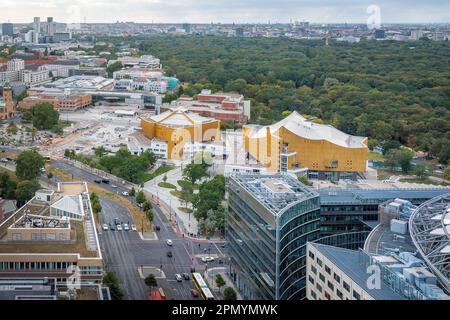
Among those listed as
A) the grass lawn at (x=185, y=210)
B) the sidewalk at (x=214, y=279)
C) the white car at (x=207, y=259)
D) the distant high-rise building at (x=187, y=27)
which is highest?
the distant high-rise building at (x=187, y=27)

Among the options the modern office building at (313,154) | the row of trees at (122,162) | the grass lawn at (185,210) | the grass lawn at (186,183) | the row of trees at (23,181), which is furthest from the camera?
the modern office building at (313,154)

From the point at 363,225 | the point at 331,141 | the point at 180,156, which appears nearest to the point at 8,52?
the point at 180,156

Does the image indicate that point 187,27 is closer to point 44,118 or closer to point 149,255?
point 44,118

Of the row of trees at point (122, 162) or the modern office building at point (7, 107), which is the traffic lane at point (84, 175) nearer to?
the row of trees at point (122, 162)

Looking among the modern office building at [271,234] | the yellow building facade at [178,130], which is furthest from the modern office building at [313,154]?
the modern office building at [271,234]

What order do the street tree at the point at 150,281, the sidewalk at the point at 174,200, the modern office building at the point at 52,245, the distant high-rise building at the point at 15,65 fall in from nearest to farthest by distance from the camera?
the modern office building at the point at 52,245
the street tree at the point at 150,281
the sidewalk at the point at 174,200
the distant high-rise building at the point at 15,65

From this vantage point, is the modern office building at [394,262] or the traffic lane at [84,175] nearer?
the modern office building at [394,262]
